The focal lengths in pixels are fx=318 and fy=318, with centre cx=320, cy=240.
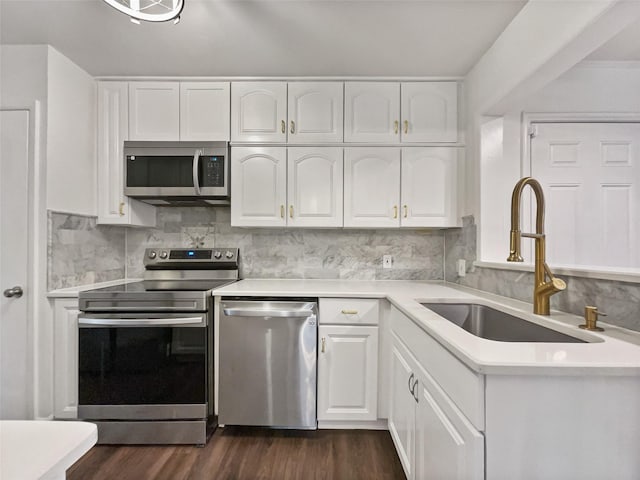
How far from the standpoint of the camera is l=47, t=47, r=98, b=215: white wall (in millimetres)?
1948

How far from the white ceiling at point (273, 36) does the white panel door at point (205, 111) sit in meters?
0.10

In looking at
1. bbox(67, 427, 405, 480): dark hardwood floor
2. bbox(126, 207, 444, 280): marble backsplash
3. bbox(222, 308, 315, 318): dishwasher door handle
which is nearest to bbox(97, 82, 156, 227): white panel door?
bbox(126, 207, 444, 280): marble backsplash

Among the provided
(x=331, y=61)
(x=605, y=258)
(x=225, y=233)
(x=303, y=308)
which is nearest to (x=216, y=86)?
(x=331, y=61)

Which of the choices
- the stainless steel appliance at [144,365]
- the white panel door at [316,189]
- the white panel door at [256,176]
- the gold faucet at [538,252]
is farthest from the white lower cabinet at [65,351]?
the gold faucet at [538,252]

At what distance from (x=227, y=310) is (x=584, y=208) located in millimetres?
2344

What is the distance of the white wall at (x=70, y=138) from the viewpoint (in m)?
1.95

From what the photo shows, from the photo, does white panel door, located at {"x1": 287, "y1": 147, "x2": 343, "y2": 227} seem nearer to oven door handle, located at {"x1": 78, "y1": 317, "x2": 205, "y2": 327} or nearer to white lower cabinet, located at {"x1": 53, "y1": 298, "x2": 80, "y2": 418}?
oven door handle, located at {"x1": 78, "y1": 317, "x2": 205, "y2": 327}

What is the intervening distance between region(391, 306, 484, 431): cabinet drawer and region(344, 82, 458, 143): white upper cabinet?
54.3 inches

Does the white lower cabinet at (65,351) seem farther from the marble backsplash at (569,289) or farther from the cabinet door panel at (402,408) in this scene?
the marble backsplash at (569,289)

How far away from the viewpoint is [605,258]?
2.01 m

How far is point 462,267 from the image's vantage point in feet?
7.38

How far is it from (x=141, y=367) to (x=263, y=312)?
0.77 meters

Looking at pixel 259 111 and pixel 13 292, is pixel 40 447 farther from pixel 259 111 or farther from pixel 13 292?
pixel 259 111

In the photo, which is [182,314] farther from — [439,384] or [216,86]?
[216,86]
